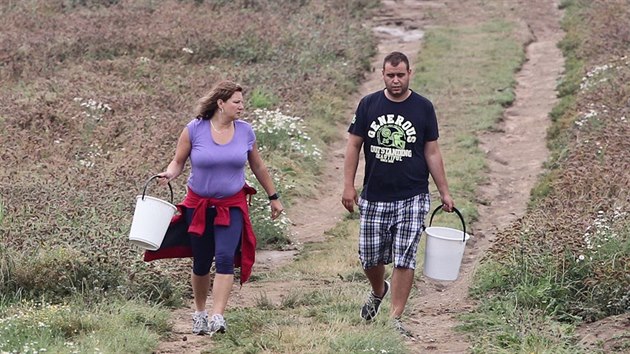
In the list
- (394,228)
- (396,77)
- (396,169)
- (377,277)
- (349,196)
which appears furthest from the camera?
(377,277)

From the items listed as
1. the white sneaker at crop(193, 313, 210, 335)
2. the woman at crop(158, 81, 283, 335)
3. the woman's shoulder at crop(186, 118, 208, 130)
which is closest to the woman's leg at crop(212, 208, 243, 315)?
the woman at crop(158, 81, 283, 335)

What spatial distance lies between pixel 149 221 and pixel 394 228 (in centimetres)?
165

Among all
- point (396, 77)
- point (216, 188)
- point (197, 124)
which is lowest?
point (216, 188)

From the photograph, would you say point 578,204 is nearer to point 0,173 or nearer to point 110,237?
point 110,237

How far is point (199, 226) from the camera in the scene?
7012mm

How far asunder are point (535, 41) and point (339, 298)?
17033mm

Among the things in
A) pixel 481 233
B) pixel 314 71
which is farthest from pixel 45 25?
pixel 481 233

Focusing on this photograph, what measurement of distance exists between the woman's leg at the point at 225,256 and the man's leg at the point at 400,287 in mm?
1112

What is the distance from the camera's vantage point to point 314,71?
63.0ft

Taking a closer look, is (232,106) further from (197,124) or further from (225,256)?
(225,256)

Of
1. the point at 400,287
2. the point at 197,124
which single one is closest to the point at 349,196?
the point at 400,287

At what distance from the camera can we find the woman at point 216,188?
699 cm

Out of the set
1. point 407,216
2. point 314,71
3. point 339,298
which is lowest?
point 339,298

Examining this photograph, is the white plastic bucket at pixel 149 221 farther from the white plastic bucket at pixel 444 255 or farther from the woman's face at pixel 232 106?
the white plastic bucket at pixel 444 255
